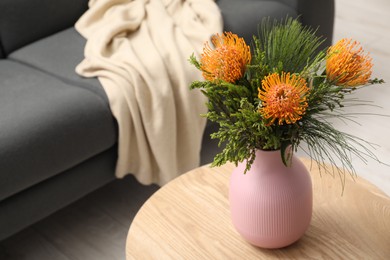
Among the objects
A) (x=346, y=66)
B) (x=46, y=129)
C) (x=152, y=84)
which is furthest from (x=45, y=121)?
(x=346, y=66)

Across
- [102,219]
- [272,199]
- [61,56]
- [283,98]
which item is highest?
[283,98]

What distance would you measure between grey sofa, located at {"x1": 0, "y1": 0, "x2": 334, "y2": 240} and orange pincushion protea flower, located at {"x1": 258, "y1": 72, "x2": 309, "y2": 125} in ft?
2.53

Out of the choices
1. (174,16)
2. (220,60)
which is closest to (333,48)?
(220,60)

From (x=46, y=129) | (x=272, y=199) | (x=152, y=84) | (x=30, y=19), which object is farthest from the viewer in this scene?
(x=30, y=19)

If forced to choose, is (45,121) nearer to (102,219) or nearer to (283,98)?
(102,219)

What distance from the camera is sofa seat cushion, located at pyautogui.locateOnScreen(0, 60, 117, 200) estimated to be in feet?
4.71

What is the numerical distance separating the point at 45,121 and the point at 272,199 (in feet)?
2.44

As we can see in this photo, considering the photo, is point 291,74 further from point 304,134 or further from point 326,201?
point 326,201

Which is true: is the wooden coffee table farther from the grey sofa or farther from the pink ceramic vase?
the grey sofa

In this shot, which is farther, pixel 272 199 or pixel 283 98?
pixel 272 199

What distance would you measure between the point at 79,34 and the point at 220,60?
3.84 feet

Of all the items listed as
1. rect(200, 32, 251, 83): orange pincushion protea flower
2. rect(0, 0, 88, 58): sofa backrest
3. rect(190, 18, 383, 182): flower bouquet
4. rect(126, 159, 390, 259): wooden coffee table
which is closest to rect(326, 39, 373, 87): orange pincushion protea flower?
rect(190, 18, 383, 182): flower bouquet

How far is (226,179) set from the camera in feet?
4.11

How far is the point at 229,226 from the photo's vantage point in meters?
1.13
